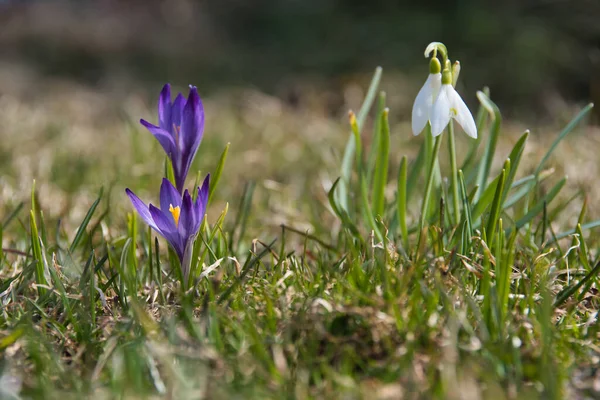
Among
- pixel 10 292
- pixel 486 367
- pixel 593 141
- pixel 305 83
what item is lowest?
pixel 305 83

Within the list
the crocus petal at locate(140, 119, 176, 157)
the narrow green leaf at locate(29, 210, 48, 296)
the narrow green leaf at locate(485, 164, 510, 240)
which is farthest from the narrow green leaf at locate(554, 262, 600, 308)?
the narrow green leaf at locate(29, 210, 48, 296)

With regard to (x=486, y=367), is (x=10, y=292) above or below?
below

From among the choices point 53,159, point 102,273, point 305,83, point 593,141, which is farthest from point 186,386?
point 305,83

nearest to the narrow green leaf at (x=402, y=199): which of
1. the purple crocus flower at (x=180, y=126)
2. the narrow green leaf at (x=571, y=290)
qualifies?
the narrow green leaf at (x=571, y=290)

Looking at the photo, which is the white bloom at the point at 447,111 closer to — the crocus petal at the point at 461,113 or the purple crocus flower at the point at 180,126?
the crocus petal at the point at 461,113

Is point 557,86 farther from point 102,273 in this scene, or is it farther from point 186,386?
point 186,386

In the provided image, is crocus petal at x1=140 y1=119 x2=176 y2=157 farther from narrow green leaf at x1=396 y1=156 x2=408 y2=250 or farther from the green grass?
narrow green leaf at x1=396 y1=156 x2=408 y2=250
